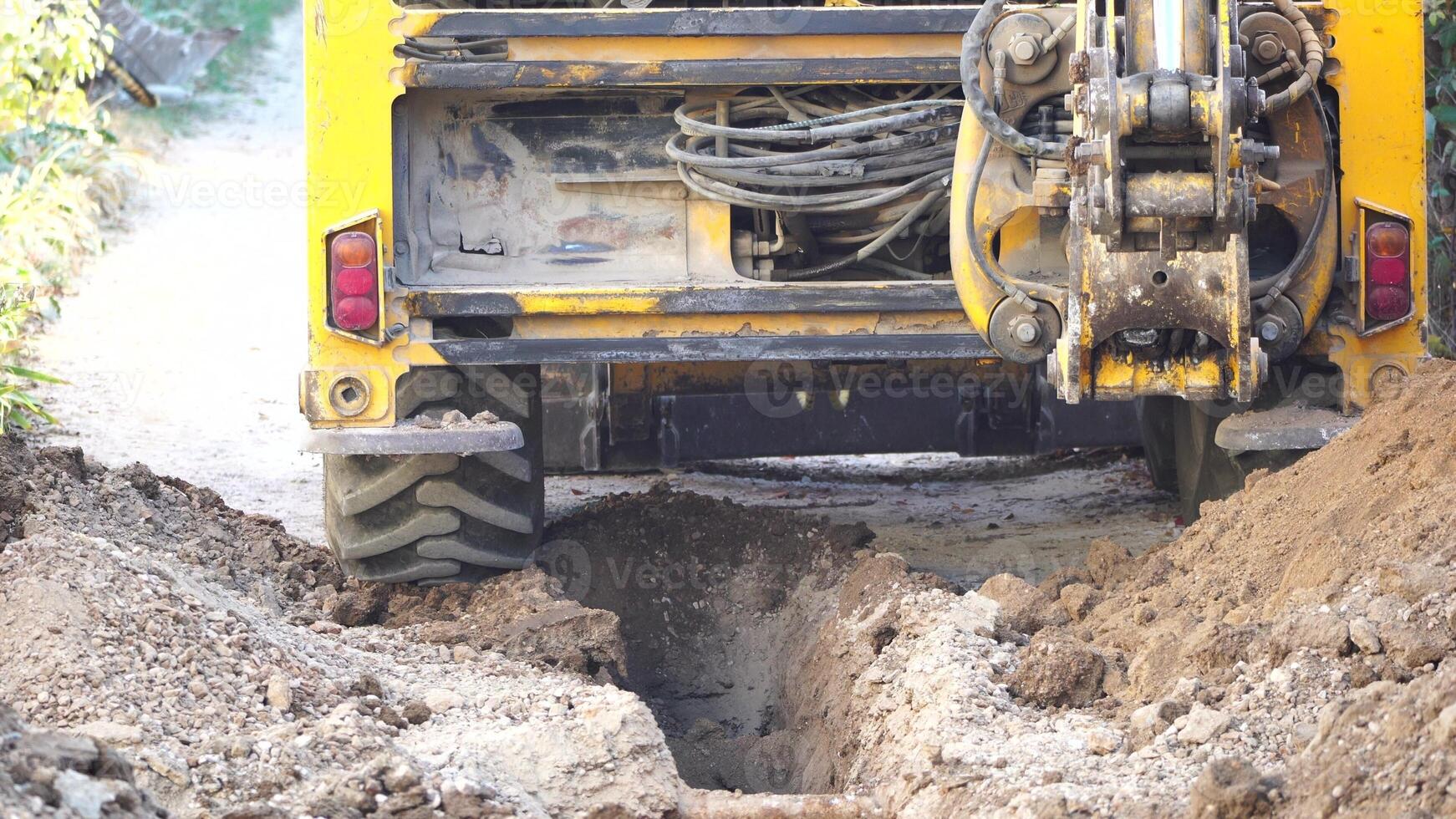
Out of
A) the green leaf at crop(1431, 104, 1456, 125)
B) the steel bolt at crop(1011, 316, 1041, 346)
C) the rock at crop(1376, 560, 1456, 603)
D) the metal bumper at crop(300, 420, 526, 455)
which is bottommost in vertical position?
the rock at crop(1376, 560, 1456, 603)

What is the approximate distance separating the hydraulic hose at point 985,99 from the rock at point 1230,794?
1.70 m

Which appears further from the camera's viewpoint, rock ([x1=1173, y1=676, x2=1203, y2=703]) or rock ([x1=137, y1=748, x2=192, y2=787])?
rock ([x1=1173, y1=676, x2=1203, y2=703])

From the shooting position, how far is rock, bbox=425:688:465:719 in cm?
369

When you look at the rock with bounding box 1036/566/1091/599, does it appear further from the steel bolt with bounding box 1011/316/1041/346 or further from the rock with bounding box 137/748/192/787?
the rock with bounding box 137/748/192/787

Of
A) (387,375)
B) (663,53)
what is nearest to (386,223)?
(387,375)

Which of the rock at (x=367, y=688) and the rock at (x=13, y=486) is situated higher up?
the rock at (x=13, y=486)

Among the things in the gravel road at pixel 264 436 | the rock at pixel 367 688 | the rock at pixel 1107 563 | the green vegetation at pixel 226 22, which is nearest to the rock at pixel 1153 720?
the rock at pixel 1107 563

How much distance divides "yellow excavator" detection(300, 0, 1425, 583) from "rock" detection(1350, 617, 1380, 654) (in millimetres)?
795

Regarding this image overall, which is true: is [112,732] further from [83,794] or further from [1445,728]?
[1445,728]

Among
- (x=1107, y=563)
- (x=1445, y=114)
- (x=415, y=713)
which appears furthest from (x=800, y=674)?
(x=1445, y=114)

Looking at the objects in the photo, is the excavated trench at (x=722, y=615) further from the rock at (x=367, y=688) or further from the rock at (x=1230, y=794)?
the rock at (x=1230, y=794)

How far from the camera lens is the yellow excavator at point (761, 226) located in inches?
164

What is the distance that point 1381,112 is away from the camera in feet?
14.5

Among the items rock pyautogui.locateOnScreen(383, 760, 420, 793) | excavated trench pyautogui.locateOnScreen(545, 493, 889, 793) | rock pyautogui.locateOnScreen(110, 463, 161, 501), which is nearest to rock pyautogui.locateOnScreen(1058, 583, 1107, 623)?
excavated trench pyautogui.locateOnScreen(545, 493, 889, 793)
